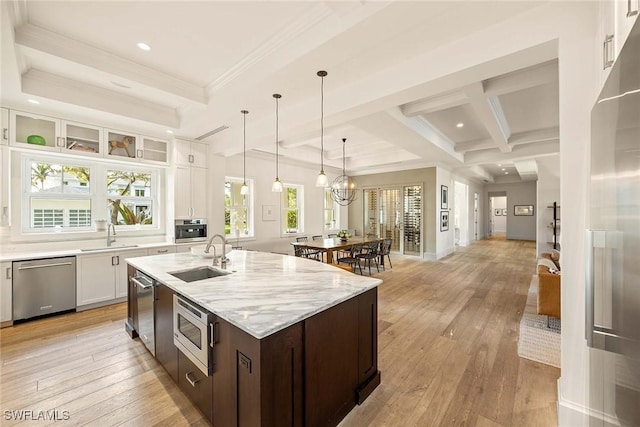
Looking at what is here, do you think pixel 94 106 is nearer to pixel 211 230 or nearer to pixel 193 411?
pixel 211 230

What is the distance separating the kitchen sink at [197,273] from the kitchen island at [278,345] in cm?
10

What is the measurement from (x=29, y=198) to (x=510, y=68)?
20.1 ft

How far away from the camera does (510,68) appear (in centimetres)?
229

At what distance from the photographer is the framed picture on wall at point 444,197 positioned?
314 inches

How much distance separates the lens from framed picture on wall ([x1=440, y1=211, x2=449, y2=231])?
808 cm

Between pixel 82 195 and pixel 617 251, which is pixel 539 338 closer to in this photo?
pixel 617 251

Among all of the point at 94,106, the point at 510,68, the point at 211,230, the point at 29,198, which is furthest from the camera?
the point at 211,230

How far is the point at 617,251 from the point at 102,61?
4.21 metres

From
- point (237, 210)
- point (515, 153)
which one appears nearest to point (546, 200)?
point (515, 153)

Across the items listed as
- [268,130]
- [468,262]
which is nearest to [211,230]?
[268,130]

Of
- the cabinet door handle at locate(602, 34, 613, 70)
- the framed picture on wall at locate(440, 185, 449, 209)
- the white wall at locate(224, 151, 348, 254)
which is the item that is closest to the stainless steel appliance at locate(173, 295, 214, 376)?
the cabinet door handle at locate(602, 34, 613, 70)

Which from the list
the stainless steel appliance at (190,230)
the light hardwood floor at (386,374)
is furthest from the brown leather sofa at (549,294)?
the stainless steel appliance at (190,230)

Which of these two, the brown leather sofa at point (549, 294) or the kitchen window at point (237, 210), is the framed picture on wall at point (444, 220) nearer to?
the brown leather sofa at point (549, 294)

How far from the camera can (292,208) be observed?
7.85m
